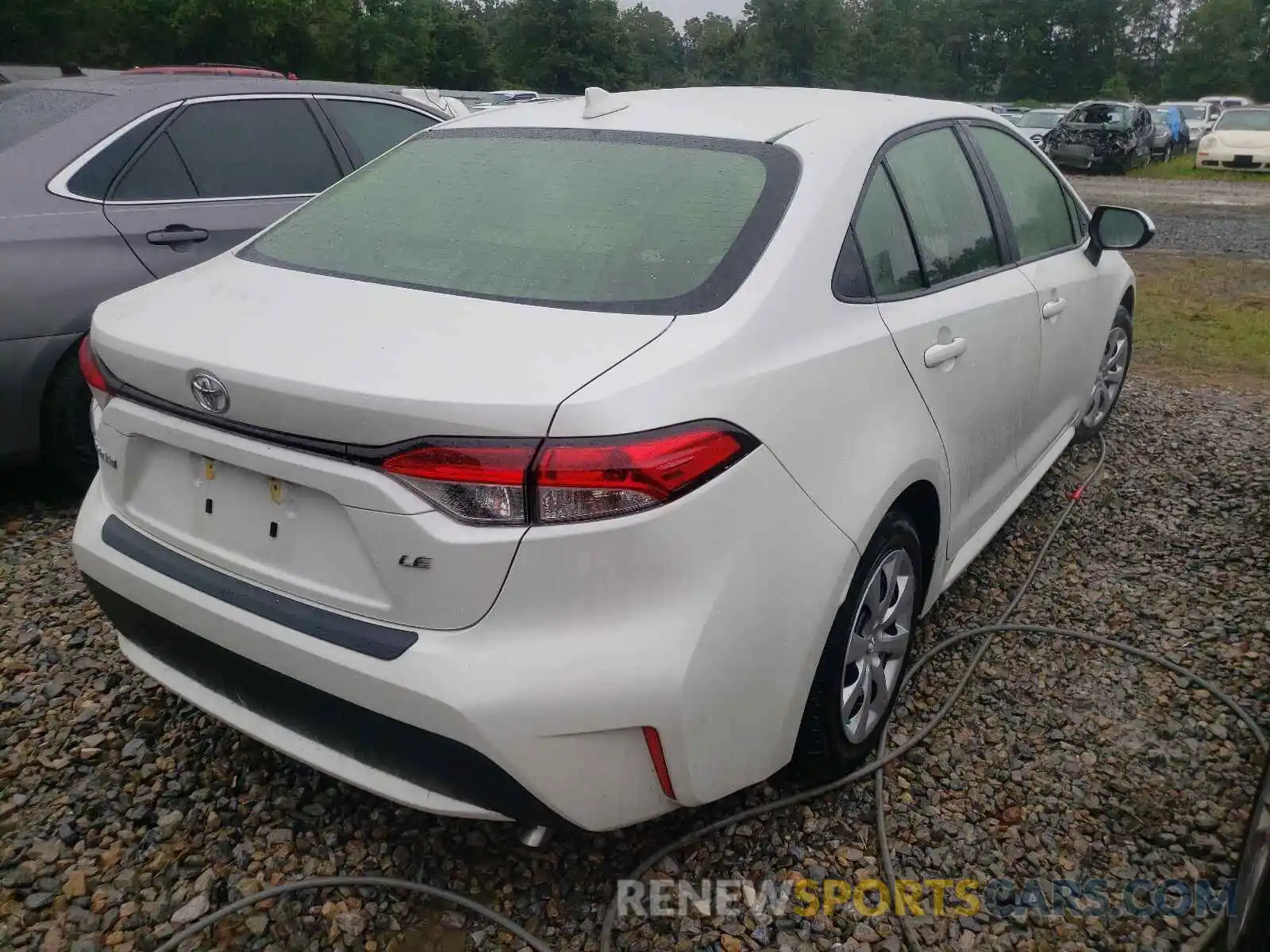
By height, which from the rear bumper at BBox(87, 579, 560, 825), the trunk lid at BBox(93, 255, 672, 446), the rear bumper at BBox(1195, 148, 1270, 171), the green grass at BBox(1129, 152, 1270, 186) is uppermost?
the trunk lid at BBox(93, 255, 672, 446)

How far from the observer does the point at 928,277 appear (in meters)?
2.67

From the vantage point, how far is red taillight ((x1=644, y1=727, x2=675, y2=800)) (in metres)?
1.80

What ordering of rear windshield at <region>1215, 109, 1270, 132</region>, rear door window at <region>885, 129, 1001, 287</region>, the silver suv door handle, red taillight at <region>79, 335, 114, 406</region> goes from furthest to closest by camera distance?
rear windshield at <region>1215, 109, 1270, 132</region>, rear door window at <region>885, 129, 1001, 287</region>, the silver suv door handle, red taillight at <region>79, 335, 114, 406</region>

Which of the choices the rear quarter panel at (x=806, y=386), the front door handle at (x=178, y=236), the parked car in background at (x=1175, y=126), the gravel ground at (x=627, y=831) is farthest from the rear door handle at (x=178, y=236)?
the parked car in background at (x=1175, y=126)

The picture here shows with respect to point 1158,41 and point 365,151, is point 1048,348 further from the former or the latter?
point 1158,41

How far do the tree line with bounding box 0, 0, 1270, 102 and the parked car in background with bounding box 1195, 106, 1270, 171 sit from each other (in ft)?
105

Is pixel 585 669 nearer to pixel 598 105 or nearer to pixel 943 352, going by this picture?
pixel 943 352

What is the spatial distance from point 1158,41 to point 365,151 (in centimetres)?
8272

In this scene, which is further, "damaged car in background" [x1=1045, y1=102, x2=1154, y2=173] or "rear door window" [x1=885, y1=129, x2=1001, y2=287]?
"damaged car in background" [x1=1045, y1=102, x2=1154, y2=173]

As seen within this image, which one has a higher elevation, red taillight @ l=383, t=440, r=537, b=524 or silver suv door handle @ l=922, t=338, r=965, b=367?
red taillight @ l=383, t=440, r=537, b=524

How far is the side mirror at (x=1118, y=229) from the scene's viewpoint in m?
3.92

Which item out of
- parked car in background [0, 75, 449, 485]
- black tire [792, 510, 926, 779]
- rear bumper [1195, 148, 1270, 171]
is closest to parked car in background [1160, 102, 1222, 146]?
rear bumper [1195, 148, 1270, 171]

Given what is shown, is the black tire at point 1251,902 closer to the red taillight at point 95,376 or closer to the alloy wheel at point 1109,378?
the red taillight at point 95,376

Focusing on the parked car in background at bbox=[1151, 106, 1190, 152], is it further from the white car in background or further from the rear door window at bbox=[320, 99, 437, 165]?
the rear door window at bbox=[320, 99, 437, 165]
